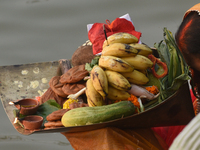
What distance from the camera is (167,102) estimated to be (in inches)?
50.5

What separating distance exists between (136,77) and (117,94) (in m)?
0.15

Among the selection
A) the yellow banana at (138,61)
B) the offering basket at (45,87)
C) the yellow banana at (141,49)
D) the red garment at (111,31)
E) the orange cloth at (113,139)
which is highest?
the red garment at (111,31)

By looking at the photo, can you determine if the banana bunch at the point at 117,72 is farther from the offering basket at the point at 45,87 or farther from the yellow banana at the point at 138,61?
the offering basket at the point at 45,87

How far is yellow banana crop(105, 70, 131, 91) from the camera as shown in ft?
4.53

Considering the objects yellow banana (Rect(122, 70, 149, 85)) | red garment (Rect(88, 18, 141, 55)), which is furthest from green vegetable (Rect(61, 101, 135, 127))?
red garment (Rect(88, 18, 141, 55))

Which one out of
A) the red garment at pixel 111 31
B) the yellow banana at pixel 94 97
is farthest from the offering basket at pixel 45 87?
the red garment at pixel 111 31

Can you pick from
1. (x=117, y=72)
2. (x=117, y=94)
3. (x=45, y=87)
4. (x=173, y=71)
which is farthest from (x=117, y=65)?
(x=45, y=87)

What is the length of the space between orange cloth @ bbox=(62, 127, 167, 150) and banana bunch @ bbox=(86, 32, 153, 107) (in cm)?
17

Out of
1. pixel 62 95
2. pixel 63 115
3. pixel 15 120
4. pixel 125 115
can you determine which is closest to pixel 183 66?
pixel 125 115

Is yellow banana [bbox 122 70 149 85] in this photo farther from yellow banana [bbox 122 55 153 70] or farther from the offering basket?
the offering basket

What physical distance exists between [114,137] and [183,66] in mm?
502

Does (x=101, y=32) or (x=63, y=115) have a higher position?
(x=101, y=32)

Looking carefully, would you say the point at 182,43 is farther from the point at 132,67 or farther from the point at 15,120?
the point at 15,120

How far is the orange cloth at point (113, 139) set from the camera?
130cm
